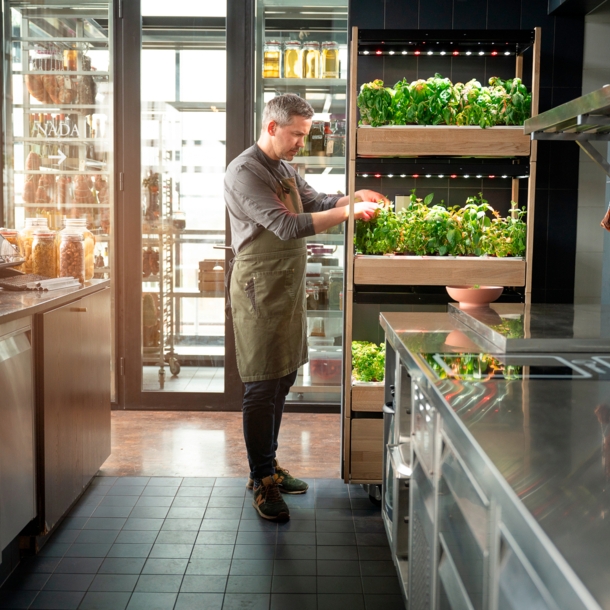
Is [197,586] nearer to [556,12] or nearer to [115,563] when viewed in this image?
[115,563]

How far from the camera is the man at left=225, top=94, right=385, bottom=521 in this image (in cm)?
287

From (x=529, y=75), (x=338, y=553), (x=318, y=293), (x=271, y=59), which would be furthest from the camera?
(x=318, y=293)

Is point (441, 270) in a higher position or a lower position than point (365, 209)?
lower

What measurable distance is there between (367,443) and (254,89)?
229 centimetres

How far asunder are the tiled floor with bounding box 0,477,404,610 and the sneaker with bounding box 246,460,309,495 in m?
0.04

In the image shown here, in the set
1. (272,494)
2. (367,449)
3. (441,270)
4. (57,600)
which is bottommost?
(57,600)

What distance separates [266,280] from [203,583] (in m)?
1.15

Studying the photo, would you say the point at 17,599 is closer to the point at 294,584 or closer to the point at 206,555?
the point at 206,555

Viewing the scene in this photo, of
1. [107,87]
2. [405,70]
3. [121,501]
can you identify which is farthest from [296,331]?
[107,87]

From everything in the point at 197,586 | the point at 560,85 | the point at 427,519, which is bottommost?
the point at 197,586

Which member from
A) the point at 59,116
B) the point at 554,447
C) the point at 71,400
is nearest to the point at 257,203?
the point at 71,400

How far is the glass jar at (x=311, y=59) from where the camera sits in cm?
433

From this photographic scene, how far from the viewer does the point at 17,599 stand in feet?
7.32

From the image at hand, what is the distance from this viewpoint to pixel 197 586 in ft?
A: 7.62
